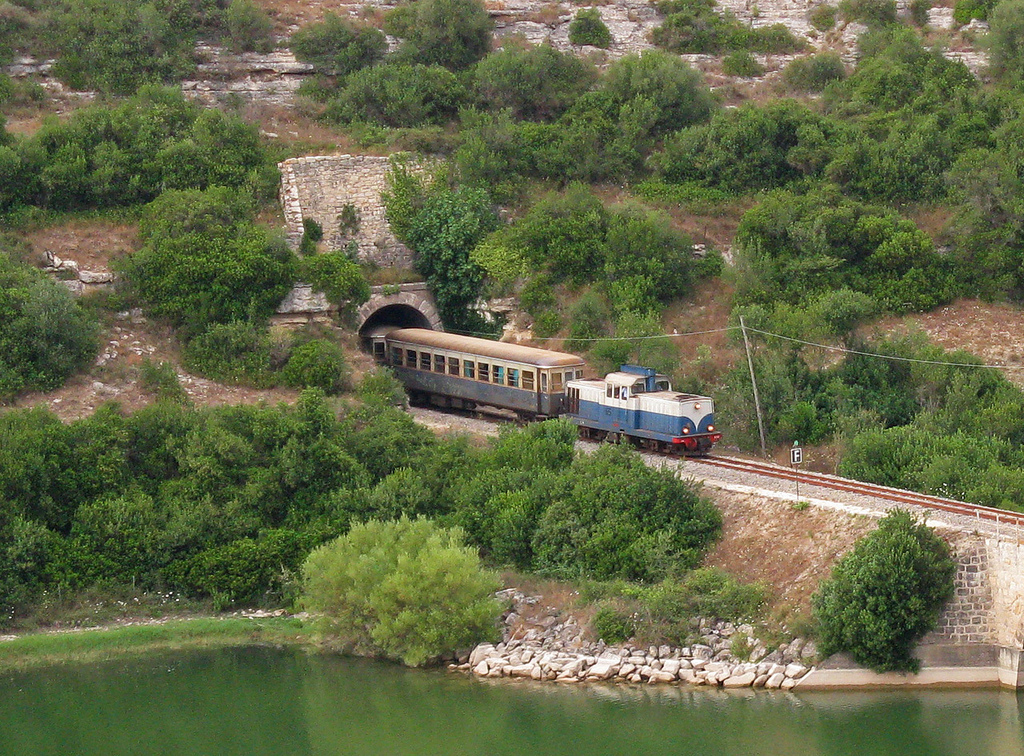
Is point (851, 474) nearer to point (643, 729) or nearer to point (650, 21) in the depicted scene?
point (643, 729)

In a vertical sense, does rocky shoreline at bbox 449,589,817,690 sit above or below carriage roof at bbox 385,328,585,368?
below

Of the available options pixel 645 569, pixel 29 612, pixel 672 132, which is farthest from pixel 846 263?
pixel 29 612

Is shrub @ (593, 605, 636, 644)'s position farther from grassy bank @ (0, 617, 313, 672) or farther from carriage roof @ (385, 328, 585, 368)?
carriage roof @ (385, 328, 585, 368)

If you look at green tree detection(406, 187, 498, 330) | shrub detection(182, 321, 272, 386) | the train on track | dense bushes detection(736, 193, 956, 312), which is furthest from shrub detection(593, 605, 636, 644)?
green tree detection(406, 187, 498, 330)

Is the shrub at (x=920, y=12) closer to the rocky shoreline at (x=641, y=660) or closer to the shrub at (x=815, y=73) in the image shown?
the shrub at (x=815, y=73)

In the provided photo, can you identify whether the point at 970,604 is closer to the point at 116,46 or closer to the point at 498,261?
the point at 498,261

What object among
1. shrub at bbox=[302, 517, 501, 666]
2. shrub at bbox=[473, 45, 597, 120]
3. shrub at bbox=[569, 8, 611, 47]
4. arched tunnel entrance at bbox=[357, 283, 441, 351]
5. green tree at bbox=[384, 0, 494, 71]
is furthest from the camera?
shrub at bbox=[569, 8, 611, 47]

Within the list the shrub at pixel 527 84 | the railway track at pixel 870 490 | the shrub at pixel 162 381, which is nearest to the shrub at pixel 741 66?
the shrub at pixel 527 84
